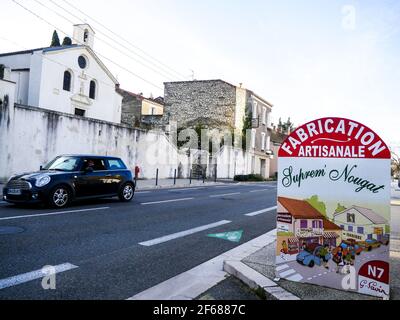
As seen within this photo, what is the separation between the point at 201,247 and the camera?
6.26 metres

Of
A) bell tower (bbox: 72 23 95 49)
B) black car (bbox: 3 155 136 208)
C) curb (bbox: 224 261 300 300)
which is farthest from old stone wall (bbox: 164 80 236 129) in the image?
curb (bbox: 224 261 300 300)

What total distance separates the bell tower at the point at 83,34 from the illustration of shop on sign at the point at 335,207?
39.1 metres

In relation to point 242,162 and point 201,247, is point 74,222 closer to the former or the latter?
point 201,247

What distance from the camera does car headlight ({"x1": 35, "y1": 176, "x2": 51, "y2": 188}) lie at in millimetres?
9516

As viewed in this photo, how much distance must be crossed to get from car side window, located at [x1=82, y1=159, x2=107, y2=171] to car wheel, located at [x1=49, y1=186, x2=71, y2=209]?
3.53 ft

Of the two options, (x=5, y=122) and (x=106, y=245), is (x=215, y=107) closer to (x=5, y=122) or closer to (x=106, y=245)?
(x=5, y=122)

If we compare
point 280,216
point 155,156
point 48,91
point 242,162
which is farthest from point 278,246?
point 242,162

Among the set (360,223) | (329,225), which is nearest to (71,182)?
(329,225)

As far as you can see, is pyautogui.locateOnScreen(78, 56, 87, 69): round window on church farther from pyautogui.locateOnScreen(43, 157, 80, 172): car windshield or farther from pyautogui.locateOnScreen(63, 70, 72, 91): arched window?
→ pyautogui.locateOnScreen(43, 157, 80, 172): car windshield

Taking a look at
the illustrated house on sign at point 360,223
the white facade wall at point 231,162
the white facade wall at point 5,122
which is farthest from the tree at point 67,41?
the illustrated house on sign at point 360,223

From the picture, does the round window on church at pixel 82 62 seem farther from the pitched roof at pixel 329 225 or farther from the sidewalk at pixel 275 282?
the pitched roof at pixel 329 225

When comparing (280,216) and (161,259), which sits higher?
(280,216)
